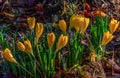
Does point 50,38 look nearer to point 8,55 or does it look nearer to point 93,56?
point 8,55

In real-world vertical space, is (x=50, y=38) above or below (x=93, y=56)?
above

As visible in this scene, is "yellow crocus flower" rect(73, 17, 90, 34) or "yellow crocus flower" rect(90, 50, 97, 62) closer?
"yellow crocus flower" rect(73, 17, 90, 34)

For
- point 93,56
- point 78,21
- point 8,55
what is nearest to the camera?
point 8,55

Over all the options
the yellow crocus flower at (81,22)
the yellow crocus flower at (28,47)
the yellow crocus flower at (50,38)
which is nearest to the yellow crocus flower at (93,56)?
the yellow crocus flower at (81,22)

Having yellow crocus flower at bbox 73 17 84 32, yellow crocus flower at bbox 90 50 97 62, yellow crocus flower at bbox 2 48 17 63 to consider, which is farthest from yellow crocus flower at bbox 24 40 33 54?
yellow crocus flower at bbox 90 50 97 62

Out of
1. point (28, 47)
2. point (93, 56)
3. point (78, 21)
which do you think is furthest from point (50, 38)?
point (93, 56)

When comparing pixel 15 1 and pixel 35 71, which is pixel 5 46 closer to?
pixel 35 71

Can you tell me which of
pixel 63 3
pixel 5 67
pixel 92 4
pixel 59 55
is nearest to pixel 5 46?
pixel 5 67

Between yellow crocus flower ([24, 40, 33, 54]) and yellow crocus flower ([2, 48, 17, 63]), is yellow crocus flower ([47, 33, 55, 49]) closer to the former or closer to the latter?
yellow crocus flower ([24, 40, 33, 54])

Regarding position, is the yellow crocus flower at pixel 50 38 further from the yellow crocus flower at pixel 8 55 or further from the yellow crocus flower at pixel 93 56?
the yellow crocus flower at pixel 93 56

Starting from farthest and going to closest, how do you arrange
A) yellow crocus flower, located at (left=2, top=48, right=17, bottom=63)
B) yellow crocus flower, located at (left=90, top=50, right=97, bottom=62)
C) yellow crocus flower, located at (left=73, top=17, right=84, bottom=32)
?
yellow crocus flower, located at (left=90, top=50, right=97, bottom=62) < yellow crocus flower, located at (left=73, top=17, right=84, bottom=32) < yellow crocus flower, located at (left=2, top=48, right=17, bottom=63)

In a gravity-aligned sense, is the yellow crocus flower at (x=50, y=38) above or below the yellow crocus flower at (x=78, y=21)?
below
